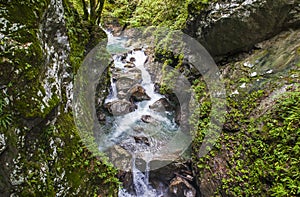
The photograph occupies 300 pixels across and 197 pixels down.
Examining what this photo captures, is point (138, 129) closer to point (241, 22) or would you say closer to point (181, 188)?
point (181, 188)

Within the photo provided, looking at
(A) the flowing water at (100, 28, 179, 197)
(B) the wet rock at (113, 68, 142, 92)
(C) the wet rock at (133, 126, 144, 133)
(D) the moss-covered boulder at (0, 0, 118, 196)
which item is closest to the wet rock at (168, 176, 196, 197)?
(A) the flowing water at (100, 28, 179, 197)

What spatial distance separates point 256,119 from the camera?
511 cm

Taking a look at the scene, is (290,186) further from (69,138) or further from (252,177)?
(69,138)

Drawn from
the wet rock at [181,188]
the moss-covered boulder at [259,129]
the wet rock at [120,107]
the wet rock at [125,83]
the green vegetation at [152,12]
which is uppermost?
the green vegetation at [152,12]

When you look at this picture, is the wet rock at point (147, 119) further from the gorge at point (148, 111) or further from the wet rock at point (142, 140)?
the wet rock at point (142, 140)

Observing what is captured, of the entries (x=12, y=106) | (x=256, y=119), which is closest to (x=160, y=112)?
(x=256, y=119)

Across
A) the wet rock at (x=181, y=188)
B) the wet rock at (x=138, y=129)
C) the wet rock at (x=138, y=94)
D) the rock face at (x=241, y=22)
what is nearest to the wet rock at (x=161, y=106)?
the wet rock at (x=138, y=94)

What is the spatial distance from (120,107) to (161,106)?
5.69 ft

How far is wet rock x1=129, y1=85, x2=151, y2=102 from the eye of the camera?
947 cm

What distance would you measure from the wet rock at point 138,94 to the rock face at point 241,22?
3.48 metres

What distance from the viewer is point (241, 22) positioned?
6.38 m

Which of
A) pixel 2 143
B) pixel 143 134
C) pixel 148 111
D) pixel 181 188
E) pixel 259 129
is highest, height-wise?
pixel 148 111

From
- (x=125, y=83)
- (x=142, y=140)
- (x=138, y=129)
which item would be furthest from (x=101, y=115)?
(x=125, y=83)

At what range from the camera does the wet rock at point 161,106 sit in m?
8.95
